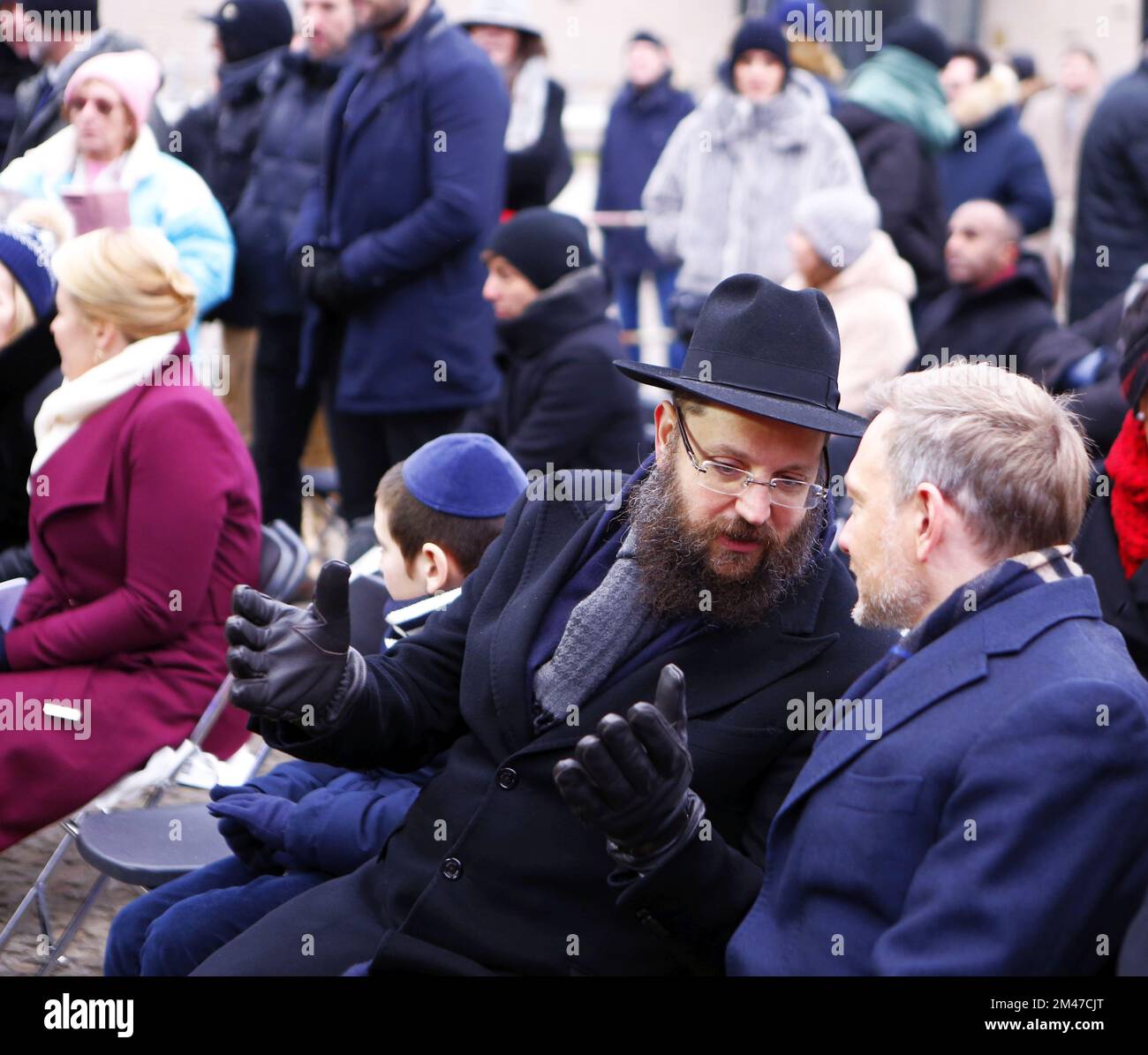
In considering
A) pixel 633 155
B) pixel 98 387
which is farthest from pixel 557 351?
pixel 633 155

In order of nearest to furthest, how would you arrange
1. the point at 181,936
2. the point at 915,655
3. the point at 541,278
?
the point at 915,655 → the point at 181,936 → the point at 541,278

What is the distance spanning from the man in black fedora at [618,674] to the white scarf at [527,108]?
512 centimetres

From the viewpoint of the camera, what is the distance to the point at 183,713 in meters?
4.02

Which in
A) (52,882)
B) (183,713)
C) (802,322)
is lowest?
(52,882)

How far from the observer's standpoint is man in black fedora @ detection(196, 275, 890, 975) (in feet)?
8.64

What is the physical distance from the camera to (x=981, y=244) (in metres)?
6.07

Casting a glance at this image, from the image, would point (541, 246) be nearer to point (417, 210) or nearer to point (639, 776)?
point (417, 210)

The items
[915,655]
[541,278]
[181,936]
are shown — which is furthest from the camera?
[541,278]

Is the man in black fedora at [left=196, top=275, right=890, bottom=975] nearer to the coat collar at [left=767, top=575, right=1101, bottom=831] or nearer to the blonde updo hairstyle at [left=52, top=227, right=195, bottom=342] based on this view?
the coat collar at [left=767, top=575, right=1101, bottom=831]

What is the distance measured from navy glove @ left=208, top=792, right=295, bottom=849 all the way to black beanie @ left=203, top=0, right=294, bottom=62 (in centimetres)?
463
